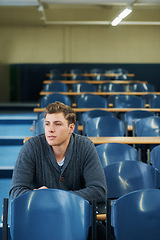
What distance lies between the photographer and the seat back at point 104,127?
5.21 meters

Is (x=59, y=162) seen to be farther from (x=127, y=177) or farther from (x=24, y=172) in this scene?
(x=127, y=177)

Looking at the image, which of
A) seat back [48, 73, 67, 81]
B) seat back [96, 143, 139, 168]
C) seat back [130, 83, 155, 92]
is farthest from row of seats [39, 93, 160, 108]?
seat back [48, 73, 67, 81]

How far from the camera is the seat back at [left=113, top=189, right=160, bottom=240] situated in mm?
2236

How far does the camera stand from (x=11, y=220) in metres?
2.21

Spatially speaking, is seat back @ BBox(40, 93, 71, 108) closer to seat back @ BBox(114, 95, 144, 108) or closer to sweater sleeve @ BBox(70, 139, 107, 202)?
seat back @ BBox(114, 95, 144, 108)

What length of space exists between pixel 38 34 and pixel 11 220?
11381 millimetres

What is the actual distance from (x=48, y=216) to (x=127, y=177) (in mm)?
970

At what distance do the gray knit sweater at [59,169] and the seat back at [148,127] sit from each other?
252 cm

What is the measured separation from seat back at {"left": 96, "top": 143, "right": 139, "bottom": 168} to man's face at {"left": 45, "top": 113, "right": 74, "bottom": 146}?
2.99ft

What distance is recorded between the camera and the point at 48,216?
2191 millimetres

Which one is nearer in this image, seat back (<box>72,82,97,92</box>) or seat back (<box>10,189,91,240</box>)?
Result: seat back (<box>10,189,91,240</box>)

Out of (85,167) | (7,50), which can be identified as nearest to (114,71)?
(7,50)

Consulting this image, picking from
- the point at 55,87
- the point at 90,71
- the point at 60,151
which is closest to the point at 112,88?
the point at 55,87

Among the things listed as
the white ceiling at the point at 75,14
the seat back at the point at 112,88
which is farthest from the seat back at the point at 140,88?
the white ceiling at the point at 75,14
